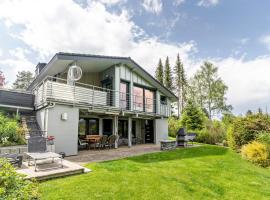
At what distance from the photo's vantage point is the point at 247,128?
12.0 m

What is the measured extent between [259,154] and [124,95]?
9380 mm

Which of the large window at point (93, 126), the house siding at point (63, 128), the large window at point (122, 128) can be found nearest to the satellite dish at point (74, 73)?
the house siding at point (63, 128)

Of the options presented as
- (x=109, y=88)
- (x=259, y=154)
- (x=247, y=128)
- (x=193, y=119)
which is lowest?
(x=259, y=154)

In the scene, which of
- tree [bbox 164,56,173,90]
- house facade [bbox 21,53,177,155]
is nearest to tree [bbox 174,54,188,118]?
tree [bbox 164,56,173,90]

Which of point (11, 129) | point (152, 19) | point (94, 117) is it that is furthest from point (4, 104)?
point (152, 19)

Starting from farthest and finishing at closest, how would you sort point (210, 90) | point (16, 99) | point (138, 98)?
1. point (210, 90)
2. point (138, 98)
3. point (16, 99)

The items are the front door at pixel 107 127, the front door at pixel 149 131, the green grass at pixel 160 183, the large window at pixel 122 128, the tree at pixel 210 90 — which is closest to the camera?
the green grass at pixel 160 183

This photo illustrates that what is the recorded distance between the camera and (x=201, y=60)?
119 feet

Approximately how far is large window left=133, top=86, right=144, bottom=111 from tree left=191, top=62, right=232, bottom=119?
21575 millimetres

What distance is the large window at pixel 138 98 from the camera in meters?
16.2

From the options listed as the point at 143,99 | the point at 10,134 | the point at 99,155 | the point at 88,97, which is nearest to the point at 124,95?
the point at 143,99

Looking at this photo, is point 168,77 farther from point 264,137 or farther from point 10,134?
point 10,134

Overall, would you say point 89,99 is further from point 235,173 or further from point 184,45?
point 184,45

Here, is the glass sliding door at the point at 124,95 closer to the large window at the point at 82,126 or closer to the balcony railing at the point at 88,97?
the balcony railing at the point at 88,97
